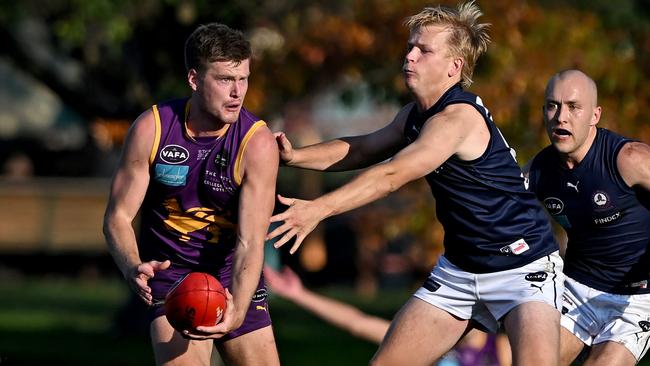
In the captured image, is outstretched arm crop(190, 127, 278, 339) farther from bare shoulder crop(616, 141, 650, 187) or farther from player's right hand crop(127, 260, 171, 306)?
bare shoulder crop(616, 141, 650, 187)

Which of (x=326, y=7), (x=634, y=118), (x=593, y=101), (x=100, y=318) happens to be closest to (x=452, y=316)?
(x=593, y=101)

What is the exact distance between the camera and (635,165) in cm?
806

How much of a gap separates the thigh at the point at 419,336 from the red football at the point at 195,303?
1174 mm

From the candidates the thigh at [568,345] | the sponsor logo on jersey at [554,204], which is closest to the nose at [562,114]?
the sponsor logo on jersey at [554,204]

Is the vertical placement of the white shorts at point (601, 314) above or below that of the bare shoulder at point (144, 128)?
below

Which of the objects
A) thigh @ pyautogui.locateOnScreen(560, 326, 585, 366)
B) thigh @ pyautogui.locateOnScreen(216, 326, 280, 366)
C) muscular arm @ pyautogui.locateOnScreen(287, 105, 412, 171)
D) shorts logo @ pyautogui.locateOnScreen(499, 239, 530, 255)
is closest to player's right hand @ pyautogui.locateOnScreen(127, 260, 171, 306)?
thigh @ pyautogui.locateOnScreen(216, 326, 280, 366)

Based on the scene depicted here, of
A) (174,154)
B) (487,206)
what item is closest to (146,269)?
(174,154)

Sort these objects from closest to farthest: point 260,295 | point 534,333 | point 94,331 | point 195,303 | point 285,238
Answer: point 285,238, point 195,303, point 534,333, point 260,295, point 94,331

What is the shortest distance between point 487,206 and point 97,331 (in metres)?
13.6

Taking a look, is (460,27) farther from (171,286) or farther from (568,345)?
(171,286)

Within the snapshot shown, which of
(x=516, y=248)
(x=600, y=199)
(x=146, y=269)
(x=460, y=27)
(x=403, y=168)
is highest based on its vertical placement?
(x=460, y=27)

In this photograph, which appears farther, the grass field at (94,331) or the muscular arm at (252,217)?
the grass field at (94,331)

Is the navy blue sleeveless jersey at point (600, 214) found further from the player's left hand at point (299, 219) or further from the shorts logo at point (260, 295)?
the player's left hand at point (299, 219)

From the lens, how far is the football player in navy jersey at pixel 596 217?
8133mm
